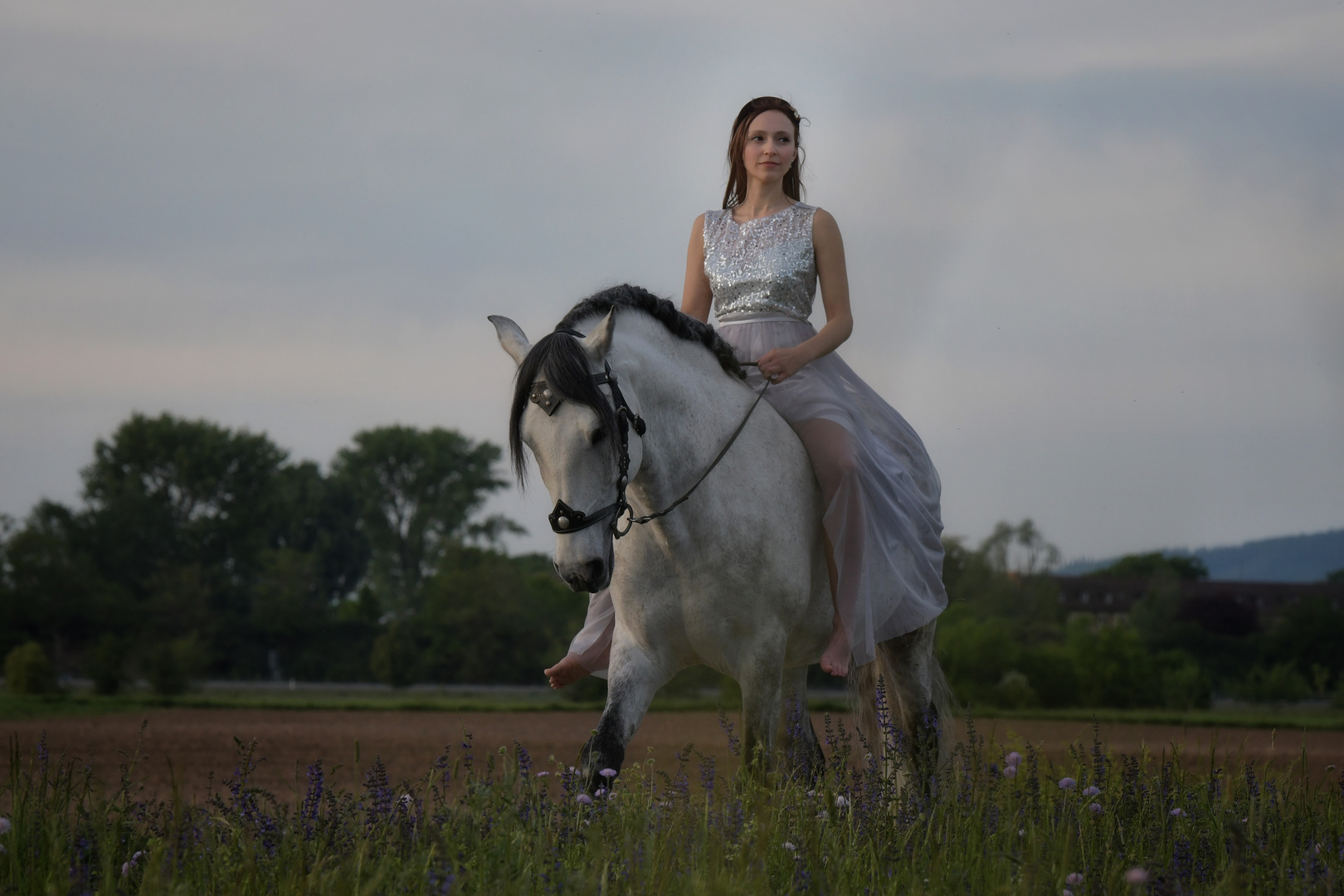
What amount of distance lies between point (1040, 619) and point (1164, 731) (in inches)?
756

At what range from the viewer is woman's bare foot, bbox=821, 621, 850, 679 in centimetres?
529

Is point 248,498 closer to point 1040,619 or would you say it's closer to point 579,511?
point 1040,619

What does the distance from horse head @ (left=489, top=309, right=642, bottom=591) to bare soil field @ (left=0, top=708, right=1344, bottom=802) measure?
962 cm

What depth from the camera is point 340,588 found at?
2687 inches

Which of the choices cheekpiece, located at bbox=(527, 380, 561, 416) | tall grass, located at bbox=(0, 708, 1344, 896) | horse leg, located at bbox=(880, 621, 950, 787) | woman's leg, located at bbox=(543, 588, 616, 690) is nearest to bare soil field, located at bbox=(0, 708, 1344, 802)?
horse leg, located at bbox=(880, 621, 950, 787)

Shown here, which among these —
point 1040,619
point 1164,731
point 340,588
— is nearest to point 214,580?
point 340,588

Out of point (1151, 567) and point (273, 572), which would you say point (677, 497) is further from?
point (1151, 567)

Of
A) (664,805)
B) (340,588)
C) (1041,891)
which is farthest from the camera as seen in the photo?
(340,588)

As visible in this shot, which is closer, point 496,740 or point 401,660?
point 496,740

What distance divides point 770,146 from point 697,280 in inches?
30.8

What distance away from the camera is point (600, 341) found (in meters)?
4.68

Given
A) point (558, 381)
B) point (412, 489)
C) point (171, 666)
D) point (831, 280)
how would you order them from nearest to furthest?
point (558, 381), point (831, 280), point (171, 666), point (412, 489)

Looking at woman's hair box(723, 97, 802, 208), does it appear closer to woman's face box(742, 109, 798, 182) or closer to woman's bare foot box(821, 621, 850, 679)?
woman's face box(742, 109, 798, 182)

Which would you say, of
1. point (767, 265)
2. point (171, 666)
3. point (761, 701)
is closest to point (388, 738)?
point (171, 666)
